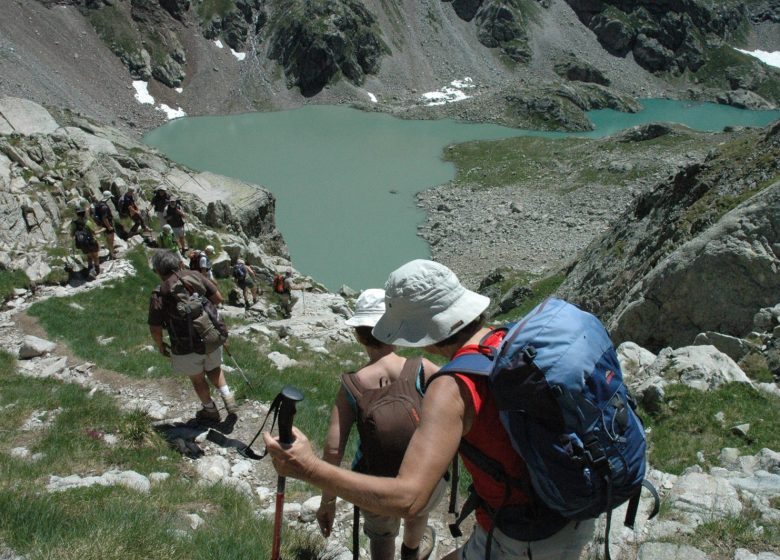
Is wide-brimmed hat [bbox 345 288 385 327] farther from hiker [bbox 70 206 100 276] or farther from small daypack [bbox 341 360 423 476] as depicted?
hiker [bbox 70 206 100 276]

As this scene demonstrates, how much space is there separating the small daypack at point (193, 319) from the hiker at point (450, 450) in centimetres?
484

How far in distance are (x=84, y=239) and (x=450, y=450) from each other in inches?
654

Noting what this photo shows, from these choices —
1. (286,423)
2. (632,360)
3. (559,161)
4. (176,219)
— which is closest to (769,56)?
Result: (559,161)

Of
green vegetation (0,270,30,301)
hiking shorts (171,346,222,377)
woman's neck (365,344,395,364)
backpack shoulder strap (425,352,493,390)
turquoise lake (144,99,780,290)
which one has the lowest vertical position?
turquoise lake (144,99,780,290)

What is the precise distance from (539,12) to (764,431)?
174 meters

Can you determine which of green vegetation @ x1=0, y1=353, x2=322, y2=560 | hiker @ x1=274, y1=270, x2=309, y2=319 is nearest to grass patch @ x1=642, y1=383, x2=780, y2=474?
green vegetation @ x1=0, y1=353, x2=322, y2=560

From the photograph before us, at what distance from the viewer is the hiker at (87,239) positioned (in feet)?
53.6

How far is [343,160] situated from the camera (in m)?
70.2

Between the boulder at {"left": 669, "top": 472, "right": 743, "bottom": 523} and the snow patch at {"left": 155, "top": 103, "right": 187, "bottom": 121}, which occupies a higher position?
the boulder at {"left": 669, "top": 472, "right": 743, "bottom": 523}

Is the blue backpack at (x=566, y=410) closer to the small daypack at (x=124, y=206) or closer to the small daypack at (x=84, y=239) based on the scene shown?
the small daypack at (x=84, y=239)

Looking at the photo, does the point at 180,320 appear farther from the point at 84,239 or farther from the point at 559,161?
the point at 559,161

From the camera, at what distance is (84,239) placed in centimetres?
1634

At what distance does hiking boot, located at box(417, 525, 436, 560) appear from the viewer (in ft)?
16.1

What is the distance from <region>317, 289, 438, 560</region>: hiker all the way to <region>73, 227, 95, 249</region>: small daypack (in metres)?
14.7
